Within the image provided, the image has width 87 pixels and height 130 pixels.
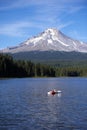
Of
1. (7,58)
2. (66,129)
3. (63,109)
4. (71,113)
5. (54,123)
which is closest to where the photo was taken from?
(66,129)

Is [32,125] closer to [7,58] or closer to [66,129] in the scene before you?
[66,129]

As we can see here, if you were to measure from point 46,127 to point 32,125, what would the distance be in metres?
1.84

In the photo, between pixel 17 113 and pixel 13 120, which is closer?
pixel 13 120

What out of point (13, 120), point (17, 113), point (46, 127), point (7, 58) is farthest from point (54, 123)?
point (7, 58)

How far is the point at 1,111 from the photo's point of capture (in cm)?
4981

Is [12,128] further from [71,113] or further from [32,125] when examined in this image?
[71,113]

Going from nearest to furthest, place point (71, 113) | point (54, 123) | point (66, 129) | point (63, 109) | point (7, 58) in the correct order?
point (66, 129)
point (54, 123)
point (71, 113)
point (63, 109)
point (7, 58)

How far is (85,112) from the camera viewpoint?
159 ft

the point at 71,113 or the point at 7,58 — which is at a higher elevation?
the point at 7,58

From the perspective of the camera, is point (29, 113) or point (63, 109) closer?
point (29, 113)

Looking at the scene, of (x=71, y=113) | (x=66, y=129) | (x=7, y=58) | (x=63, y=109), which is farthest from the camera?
(x=7, y=58)

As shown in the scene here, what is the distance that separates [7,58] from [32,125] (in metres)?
157

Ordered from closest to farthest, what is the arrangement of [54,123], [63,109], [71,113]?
[54,123]
[71,113]
[63,109]

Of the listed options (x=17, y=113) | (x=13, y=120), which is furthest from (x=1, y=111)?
(x=13, y=120)
